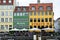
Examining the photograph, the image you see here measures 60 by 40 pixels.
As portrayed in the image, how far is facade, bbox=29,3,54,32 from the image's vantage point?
60.4 m

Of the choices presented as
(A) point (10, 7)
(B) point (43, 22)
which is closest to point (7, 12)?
(A) point (10, 7)

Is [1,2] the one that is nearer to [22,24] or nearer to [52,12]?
[22,24]

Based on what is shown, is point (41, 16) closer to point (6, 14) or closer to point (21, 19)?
point (21, 19)

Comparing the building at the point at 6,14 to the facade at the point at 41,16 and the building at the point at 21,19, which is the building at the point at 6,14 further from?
the facade at the point at 41,16

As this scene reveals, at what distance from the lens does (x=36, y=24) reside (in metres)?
60.6

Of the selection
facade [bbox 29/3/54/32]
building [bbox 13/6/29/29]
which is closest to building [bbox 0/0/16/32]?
building [bbox 13/6/29/29]

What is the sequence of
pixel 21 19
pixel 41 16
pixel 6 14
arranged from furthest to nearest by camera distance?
pixel 6 14, pixel 41 16, pixel 21 19

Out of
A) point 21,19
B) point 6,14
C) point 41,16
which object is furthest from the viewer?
point 6,14

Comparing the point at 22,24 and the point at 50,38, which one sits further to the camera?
the point at 22,24

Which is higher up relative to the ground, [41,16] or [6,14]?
[6,14]

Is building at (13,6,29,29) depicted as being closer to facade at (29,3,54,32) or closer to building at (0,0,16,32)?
facade at (29,3,54,32)

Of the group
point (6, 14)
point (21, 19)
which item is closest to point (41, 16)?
point (21, 19)

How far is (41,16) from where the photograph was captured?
202ft

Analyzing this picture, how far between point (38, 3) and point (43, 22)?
6605 mm
